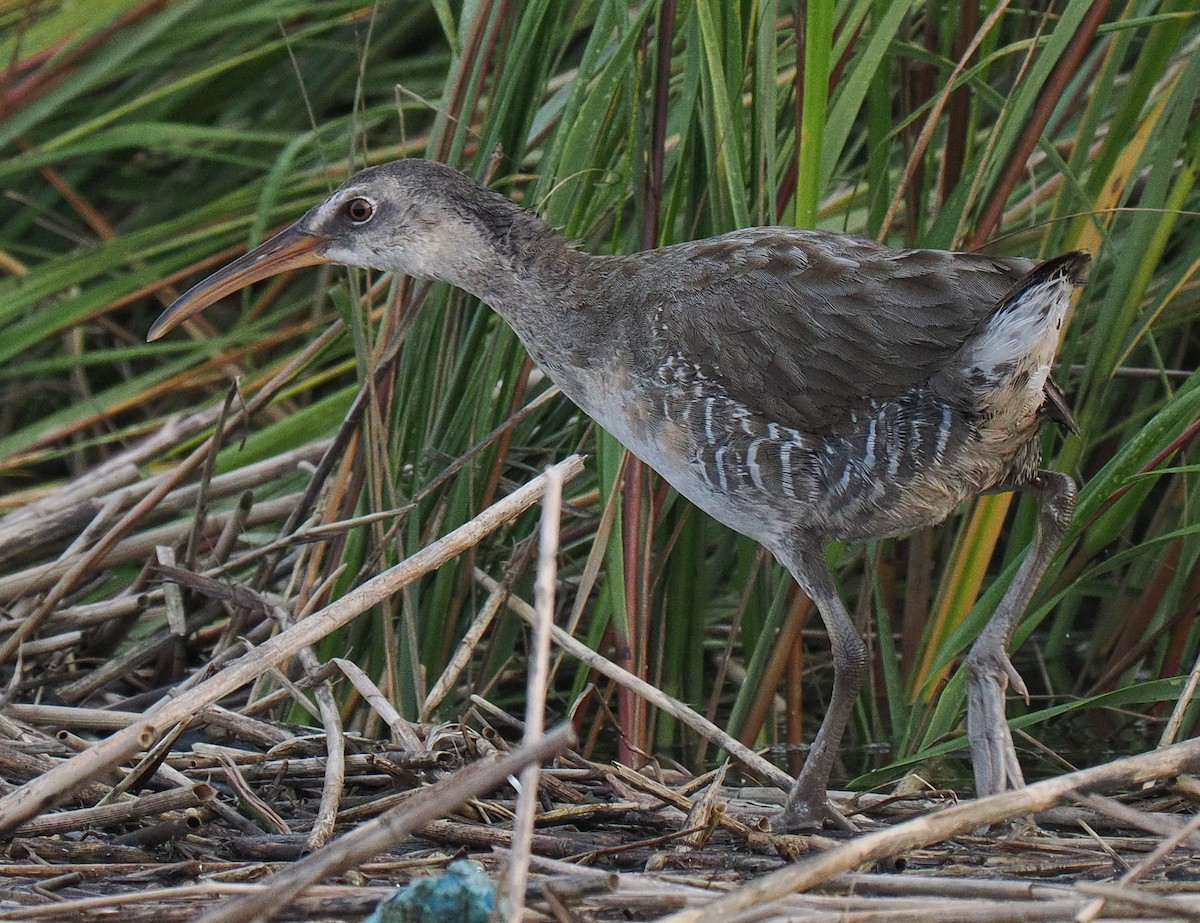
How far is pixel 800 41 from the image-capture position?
123 inches

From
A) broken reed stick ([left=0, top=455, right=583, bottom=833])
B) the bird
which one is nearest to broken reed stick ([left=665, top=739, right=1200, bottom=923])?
broken reed stick ([left=0, top=455, right=583, bottom=833])

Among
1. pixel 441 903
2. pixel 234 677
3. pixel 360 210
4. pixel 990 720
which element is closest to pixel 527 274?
pixel 360 210

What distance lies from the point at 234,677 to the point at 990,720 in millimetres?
1482

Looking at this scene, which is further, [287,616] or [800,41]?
[287,616]

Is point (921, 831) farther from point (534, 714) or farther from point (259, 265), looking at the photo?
point (259, 265)

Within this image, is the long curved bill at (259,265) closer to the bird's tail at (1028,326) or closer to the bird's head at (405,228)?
the bird's head at (405,228)

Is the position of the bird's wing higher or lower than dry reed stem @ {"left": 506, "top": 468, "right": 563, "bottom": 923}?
higher

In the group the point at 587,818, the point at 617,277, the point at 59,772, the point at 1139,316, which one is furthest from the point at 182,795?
the point at 1139,316

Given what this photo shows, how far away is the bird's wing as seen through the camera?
2.83 m

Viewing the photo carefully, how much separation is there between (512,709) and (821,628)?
2.79 feet

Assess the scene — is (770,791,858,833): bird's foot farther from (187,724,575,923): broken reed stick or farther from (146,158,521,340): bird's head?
(146,158,521,340): bird's head

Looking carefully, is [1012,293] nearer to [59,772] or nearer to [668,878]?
[668,878]

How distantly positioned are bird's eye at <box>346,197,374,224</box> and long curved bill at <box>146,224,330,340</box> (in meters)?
0.07

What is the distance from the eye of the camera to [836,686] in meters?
3.07
